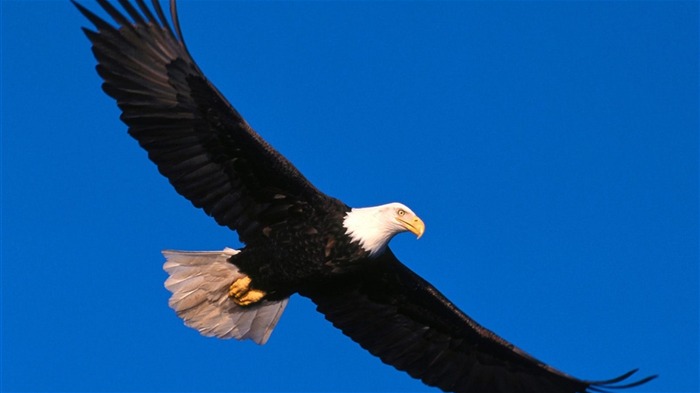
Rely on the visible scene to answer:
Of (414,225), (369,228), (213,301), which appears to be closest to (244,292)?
(213,301)

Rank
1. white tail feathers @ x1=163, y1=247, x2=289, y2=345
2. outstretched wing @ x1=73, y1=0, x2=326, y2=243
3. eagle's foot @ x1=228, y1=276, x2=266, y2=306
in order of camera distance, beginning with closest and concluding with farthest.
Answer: outstretched wing @ x1=73, y1=0, x2=326, y2=243 → eagle's foot @ x1=228, y1=276, x2=266, y2=306 → white tail feathers @ x1=163, y1=247, x2=289, y2=345

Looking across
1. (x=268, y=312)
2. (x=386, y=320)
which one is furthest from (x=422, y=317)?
(x=268, y=312)

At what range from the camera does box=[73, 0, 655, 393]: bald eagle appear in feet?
37.6

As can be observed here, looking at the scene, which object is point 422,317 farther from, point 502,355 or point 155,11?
point 155,11

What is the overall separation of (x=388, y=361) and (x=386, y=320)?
322mm

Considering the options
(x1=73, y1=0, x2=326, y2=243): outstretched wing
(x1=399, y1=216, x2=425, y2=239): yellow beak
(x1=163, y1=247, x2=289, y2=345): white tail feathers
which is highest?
(x1=399, y1=216, x2=425, y2=239): yellow beak

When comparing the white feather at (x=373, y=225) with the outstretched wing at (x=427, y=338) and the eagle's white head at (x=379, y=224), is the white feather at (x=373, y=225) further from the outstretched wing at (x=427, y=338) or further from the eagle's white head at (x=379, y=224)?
the outstretched wing at (x=427, y=338)

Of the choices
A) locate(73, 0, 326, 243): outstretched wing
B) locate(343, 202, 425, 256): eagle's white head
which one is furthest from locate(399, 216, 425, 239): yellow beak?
locate(73, 0, 326, 243): outstretched wing

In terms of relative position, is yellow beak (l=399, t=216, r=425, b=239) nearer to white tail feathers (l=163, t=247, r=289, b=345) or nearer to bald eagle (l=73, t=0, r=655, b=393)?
bald eagle (l=73, t=0, r=655, b=393)

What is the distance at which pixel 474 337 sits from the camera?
12.6 metres

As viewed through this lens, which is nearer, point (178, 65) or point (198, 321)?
point (178, 65)

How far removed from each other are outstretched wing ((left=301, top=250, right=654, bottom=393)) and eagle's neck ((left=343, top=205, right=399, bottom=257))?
0.79m

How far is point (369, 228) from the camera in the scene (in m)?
11.4

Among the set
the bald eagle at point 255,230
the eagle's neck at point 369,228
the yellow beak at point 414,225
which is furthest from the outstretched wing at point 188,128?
the yellow beak at point 414,225
